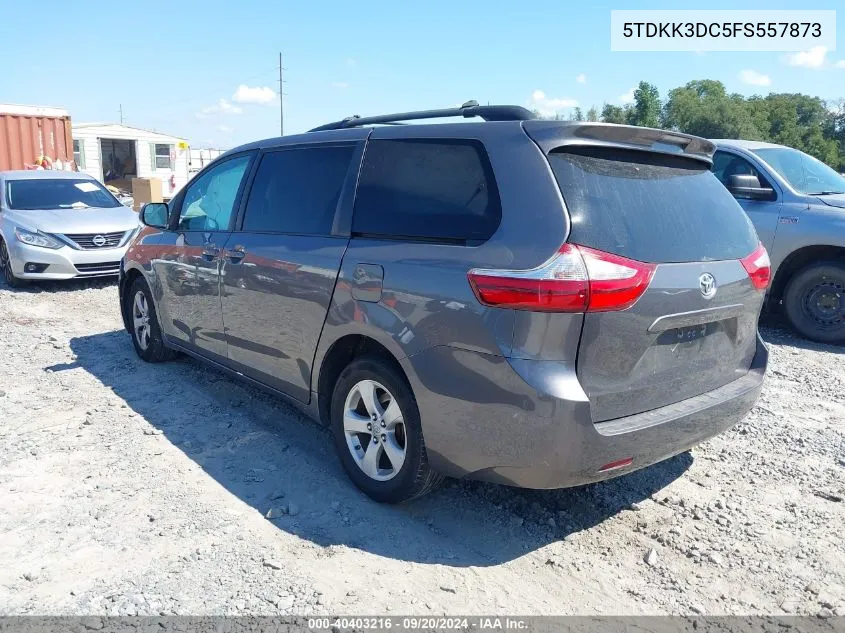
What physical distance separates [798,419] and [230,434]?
151 inches

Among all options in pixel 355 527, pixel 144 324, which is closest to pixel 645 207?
pixel 355 527

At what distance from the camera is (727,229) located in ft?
10.8

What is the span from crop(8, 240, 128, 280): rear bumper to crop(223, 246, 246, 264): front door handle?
229 inches

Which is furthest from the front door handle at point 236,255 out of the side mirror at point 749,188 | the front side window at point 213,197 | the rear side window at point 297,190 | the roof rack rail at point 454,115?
the side mirror at point 749,188

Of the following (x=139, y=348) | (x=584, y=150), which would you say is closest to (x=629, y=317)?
(x=584, y=150)

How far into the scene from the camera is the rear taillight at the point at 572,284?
2.62 meters

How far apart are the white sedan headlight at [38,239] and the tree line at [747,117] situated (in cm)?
5834

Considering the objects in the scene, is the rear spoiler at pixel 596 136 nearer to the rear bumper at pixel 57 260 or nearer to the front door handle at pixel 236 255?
the front door handle at pixel 236 255

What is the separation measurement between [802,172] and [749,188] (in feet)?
2.49

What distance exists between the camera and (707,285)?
2988 mm

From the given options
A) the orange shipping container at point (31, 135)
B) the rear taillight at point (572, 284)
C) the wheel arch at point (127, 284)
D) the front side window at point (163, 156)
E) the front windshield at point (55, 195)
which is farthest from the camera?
the front side window at point (163, 156)

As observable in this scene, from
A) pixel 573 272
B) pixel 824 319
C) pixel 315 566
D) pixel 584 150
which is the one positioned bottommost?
pixel 315 566

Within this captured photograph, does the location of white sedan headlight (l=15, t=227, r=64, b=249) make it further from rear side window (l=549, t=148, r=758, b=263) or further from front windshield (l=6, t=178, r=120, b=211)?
rear side window (l=549, t=148, r=758, b=263)

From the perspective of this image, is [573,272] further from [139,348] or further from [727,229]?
[139,348]
